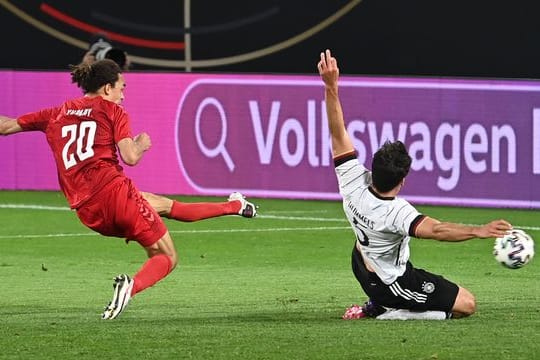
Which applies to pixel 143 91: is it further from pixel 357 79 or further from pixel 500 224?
pixel 500 224

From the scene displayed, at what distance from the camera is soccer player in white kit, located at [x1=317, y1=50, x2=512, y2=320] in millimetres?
10484

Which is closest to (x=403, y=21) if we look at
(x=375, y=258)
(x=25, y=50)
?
(x=25, y=50)

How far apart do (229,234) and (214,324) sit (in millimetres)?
6519

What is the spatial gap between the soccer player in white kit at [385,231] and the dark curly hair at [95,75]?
4.81ft

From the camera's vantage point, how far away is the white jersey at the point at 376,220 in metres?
10.5

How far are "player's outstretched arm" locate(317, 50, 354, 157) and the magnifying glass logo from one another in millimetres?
9095

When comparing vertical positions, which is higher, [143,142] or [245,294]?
[143,142]

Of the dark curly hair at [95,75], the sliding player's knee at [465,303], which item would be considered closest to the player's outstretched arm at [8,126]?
the dark curly hair at [95,75]

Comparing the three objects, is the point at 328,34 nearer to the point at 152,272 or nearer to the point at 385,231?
the point at 152,272

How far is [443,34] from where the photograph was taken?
23734 millimetres

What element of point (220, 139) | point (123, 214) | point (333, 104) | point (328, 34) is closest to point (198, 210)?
point (123, 214)

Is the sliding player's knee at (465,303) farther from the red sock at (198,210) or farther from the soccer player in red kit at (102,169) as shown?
the red sock at (198,210)

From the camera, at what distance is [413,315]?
1105cm

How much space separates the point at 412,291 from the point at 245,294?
2.51 metres
